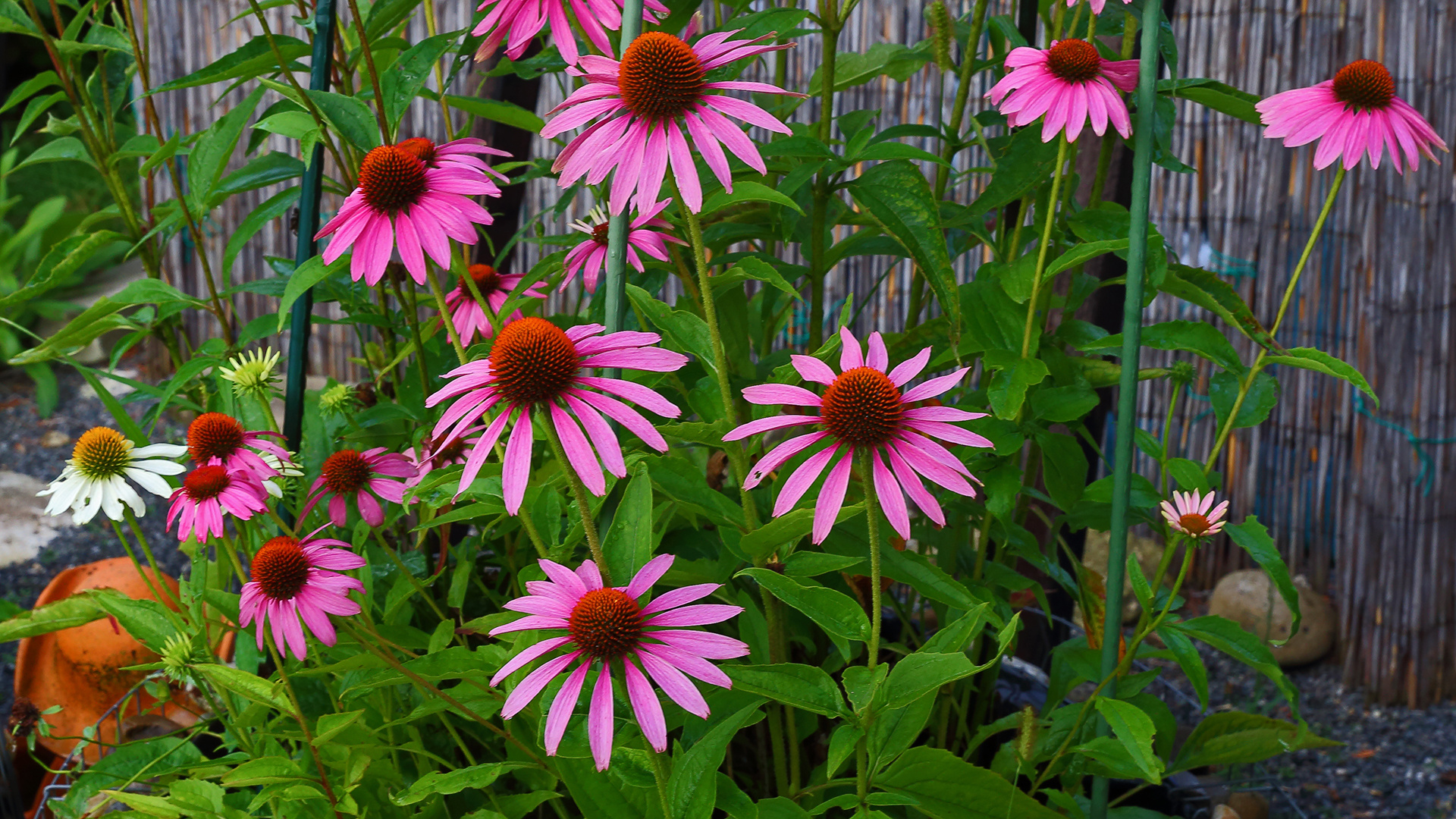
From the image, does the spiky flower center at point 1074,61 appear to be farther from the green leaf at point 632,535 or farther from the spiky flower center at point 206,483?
the spiky flower center at point 206,483

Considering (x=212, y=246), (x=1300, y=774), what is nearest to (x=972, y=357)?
(x=1300, y=774)

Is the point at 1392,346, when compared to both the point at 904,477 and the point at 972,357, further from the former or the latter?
the point at 904,477

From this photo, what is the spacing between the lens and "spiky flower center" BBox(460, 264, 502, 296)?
776 mm

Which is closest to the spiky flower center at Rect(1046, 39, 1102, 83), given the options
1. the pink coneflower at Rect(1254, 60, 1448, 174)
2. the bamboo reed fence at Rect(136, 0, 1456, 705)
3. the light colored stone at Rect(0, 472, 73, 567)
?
the pink coneflower at Rect(1254, 60, 1448, 174)

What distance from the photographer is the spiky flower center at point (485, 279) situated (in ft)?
2.55

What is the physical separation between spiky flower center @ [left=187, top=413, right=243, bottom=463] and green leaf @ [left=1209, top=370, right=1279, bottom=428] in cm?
60

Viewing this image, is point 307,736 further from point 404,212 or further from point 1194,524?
point 1194,524

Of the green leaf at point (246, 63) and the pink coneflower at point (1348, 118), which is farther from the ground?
the green leaf at point (246, 63)

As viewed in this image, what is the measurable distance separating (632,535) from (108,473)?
38 centimetres

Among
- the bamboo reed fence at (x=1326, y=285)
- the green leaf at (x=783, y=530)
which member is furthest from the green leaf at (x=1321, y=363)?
the bamboo reed fence at (x=1326, y=285)

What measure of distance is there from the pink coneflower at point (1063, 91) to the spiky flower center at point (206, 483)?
470 millimetres

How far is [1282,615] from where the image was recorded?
7.04 feet

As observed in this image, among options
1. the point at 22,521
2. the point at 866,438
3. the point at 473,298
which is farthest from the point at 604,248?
the point at 22,521

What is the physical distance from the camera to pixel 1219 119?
85.7 inches
